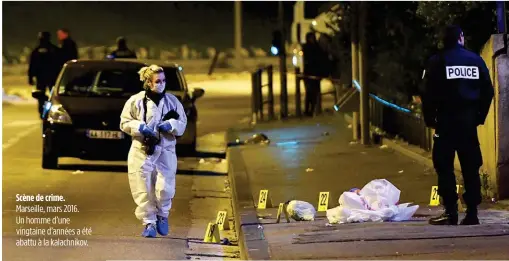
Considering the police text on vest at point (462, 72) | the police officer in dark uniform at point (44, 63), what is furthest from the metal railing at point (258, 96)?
the police text on vest at point (462, 72)

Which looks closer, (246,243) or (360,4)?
(246,243)

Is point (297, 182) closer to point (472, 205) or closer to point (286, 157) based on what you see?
point (286, 157)

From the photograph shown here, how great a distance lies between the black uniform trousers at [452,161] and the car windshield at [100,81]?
742 centimetres

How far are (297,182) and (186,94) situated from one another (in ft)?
13.5

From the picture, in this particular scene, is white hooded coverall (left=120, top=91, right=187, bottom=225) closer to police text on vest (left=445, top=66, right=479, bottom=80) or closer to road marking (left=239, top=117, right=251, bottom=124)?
police text on vest (left=445, top=66, right=479, bottom=80)

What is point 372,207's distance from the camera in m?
9.15

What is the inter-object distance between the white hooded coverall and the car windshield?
6.33 meters

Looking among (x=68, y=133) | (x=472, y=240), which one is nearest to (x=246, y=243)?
(x=472, y=240)

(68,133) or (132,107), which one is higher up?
(132,107)

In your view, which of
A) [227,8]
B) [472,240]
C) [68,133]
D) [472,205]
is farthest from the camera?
[227,8]

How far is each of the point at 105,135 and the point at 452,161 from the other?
6.84 meters

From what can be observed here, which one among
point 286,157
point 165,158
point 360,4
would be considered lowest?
point 286,157

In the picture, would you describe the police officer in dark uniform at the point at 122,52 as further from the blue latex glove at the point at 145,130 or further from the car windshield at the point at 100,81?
the blue latex glove at the point at 145,130

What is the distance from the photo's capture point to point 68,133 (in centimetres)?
1444
